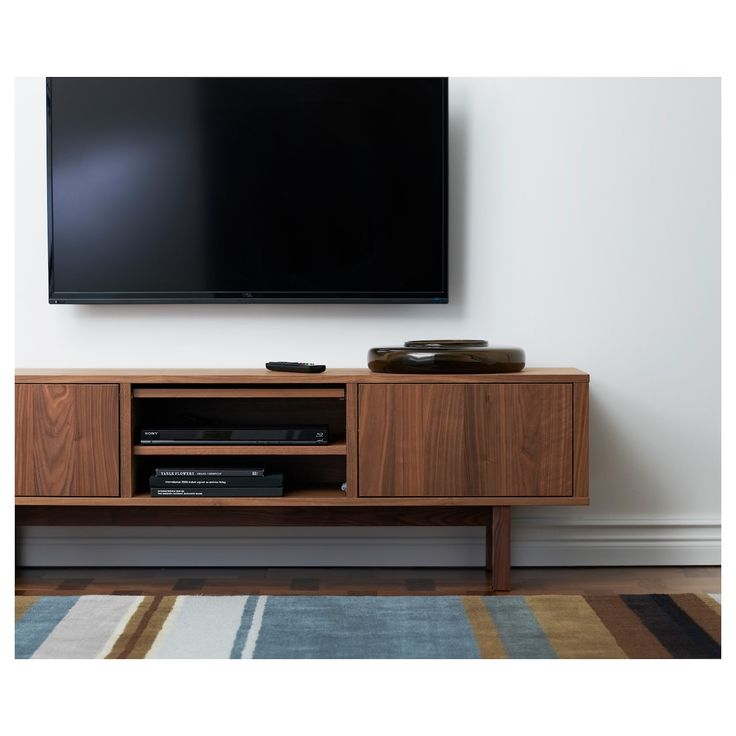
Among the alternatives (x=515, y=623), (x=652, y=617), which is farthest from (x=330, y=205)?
(x=652, y=617)

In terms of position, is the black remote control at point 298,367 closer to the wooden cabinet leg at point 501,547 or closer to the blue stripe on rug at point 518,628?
the wooden cabinet leg at point 501,547

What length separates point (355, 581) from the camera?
8.20ft

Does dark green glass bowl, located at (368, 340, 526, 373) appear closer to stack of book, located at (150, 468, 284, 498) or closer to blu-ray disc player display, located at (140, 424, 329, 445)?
blu-ray disc player display, located at (140, 424, 329, 445)

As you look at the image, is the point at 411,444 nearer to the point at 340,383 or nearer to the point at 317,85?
the point at 340,383

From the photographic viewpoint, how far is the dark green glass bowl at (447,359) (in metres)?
2.30

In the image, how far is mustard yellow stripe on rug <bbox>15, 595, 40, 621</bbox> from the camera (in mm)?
2146

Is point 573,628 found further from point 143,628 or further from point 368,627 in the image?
point 143,628

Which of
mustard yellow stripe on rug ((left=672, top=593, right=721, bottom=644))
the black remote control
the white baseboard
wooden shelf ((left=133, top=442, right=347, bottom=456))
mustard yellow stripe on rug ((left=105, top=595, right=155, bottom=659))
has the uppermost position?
the black remote control

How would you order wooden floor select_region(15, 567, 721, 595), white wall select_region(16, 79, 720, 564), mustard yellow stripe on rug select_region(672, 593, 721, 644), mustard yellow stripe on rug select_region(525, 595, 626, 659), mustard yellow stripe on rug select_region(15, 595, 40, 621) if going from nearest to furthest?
mustard yellow stripe on rug select_region(525, 595, 626, 659)
mustard yellow stripe on rug select_region(672, 593, 721, 644)
mustard yellow stripe on rug select_region(15, 595, 40, 621)
wooden floor select_region(15, 567, 721, 595)
white wall select_region(16, 79, 720, 564)

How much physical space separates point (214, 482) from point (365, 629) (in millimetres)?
607

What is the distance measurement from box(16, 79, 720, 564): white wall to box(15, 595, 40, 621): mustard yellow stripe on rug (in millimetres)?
383

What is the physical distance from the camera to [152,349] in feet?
8.67

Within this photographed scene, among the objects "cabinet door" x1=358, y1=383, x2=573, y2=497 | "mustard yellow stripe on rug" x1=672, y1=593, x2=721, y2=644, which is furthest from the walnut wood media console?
"mustard yellow stripe on rug" x1=672, y1=593, x2=721, y2=644

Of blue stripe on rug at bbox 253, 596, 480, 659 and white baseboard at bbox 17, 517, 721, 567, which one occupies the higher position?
white baseboard at bbox 17, 517, 721, 567
